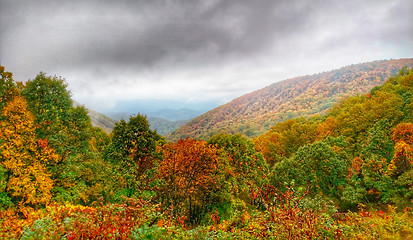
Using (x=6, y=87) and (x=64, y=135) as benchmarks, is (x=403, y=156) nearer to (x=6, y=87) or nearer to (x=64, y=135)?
(x=64, y=135)

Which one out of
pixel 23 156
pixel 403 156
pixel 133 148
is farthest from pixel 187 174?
pixel 403 156

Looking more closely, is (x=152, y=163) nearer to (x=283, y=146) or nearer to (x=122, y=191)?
(x=122, y=191)

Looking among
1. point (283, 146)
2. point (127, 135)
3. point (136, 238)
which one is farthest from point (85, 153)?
point (283, 146)

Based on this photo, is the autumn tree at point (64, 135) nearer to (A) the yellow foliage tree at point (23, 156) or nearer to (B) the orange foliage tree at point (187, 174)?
(A) the yellow foliage tree at point (23, 156)

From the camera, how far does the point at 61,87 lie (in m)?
16.6

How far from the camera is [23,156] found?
13.2 meters

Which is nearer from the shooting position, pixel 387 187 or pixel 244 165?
pixel 387 187

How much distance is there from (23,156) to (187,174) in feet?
40.7

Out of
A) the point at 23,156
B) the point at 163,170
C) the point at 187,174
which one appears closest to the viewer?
the point at 23,156

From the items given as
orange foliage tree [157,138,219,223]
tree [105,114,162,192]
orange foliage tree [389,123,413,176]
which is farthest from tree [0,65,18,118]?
orange foliage tree [389,123,413,176]

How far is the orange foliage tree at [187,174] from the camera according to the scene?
1709 centimetres

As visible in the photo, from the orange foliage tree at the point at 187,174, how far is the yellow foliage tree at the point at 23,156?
28.1 feet

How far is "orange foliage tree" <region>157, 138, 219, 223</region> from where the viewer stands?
17094 mm

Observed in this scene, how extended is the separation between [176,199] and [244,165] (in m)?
8.94
